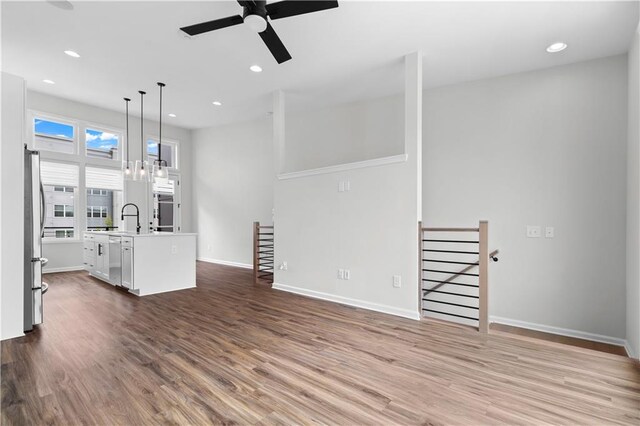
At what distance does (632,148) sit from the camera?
310cm

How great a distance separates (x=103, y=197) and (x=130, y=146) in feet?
4.22

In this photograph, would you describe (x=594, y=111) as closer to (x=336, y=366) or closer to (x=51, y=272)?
(x=336, y=366)

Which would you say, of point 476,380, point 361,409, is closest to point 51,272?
point 361,409

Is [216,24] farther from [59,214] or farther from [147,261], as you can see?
[59,214]

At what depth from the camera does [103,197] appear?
21.7 feet

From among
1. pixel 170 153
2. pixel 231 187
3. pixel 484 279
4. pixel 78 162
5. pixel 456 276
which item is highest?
pixel 170 153

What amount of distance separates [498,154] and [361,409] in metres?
3.83

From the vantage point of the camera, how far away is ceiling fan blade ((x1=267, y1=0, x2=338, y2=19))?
89.3 inches

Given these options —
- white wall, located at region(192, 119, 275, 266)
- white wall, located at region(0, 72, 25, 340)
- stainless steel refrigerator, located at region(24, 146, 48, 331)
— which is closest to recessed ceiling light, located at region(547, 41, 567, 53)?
white wall, located at region(192, 119, 275, 266)

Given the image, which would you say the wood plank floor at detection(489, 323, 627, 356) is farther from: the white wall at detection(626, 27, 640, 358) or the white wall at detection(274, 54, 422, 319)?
the white wall at detection(274, 54, 422, 319)

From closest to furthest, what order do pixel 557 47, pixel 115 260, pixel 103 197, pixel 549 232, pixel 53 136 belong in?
1. pixel 557 47
2. pixel 549 232
3. pixel 115 260
4. pixel 53 136
5. pixel 103 197

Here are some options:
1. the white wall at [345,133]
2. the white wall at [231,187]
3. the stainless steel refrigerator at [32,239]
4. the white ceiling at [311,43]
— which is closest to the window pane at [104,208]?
the white wall at [231,187]

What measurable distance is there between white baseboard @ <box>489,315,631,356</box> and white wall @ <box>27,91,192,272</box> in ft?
24.0

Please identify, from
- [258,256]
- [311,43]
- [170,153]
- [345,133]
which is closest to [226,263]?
[258,256]
